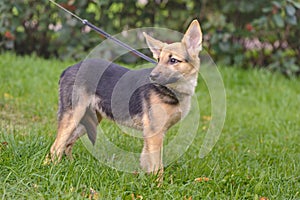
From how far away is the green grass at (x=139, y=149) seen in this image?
3191 mm

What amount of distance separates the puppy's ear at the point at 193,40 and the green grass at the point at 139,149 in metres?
0.87

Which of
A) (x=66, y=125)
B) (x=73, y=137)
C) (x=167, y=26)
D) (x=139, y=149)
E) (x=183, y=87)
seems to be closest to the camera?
(x=183, y=87)

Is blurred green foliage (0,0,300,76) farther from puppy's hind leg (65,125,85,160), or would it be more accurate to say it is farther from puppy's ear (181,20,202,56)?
puppy's ear (181,20,202,56)

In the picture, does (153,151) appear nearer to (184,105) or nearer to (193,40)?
(184,105)

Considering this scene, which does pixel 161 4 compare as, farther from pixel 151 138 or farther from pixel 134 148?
pixel 151 138

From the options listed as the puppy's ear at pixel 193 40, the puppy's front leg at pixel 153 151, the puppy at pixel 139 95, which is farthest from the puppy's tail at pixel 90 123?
the puppy's ear at pixel 193 40

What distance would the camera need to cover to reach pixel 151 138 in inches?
138

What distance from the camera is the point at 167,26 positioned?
26.7 ft

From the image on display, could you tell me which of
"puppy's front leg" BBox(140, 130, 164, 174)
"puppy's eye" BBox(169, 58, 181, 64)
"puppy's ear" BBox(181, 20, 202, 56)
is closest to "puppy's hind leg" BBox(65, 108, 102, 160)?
"puppy's front leg" BBox(140, 130, 164, 174)

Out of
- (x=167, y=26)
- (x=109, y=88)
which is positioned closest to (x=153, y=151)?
(x=109, y=88)

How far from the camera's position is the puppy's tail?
385 cm

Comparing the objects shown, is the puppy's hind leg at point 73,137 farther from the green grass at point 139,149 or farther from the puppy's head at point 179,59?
the puppy's head at point 179,59

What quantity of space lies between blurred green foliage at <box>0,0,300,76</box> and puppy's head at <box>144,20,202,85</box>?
4.02 m

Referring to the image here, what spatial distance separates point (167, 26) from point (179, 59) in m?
4.74
